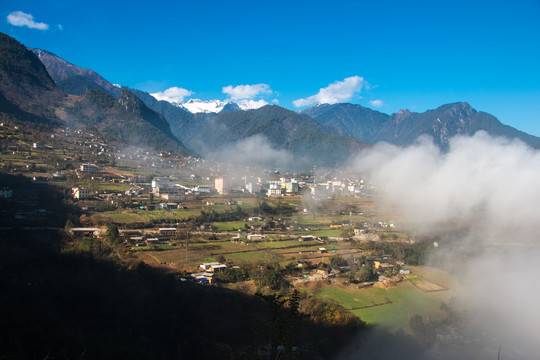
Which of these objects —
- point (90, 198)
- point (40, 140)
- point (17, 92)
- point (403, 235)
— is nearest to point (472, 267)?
point (403, 235)

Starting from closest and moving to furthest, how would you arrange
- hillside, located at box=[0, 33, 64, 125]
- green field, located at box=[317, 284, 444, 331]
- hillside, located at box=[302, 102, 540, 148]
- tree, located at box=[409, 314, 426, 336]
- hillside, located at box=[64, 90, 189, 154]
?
tree, located at box=[409, 314, 426, 336], green field, located at box=[317, 284, 444, 331], hillside, located at box=[0, 33, 64, 125], hillside, located at box=[64, 90, 189, 154], hillside, located at box=[302, 102, 540, 148]

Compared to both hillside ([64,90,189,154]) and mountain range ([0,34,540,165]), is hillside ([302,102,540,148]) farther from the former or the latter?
hillside ([64,90,189,154])

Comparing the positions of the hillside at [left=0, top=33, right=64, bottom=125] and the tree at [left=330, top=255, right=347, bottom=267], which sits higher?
the hillside at [left=0, top=33, right=64, bottom=125]

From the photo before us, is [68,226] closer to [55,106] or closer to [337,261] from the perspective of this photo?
[337,261]

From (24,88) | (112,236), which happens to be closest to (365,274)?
(112,236)

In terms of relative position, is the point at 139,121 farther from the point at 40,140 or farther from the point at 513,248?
the point at 513,248

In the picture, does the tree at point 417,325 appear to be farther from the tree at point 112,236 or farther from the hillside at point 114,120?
the hillside at point 114,120

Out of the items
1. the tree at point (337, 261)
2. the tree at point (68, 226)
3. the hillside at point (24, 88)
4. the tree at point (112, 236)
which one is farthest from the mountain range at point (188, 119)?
the tree at point (68, 226)

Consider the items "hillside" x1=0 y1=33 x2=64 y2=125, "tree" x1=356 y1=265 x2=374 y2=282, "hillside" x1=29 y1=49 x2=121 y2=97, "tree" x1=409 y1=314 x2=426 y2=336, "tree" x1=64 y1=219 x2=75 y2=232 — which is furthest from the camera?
"hillside" x1=29 y1=49 x2=121 y2=97

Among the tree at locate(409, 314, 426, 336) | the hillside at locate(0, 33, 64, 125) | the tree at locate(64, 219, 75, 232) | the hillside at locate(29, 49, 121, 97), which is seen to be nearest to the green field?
the tree at locate(409, 314, 426, 336)

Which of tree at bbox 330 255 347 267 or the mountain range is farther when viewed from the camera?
the mountain range
